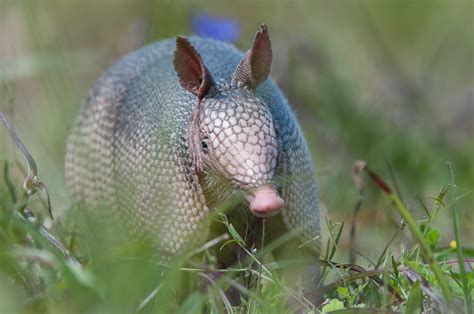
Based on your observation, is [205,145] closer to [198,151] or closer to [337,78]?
[198,151]

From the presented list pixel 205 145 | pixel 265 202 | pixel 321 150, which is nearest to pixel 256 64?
pixel 205 145

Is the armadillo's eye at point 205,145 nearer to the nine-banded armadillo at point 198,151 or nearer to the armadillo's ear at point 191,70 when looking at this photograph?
the nine-banded armadillo at point 198,151

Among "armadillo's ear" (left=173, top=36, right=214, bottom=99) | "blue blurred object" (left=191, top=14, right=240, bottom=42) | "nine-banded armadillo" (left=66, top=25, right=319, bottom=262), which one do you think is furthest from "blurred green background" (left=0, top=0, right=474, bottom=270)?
"armadillo's ear" (left=173, top=36, right=214, bottom=99)

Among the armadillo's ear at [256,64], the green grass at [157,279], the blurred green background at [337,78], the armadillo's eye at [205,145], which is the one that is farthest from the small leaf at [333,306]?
the blurred green background at [337,78]

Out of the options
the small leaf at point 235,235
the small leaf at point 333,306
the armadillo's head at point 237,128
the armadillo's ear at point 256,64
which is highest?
the armadillo's ear at point 256,64

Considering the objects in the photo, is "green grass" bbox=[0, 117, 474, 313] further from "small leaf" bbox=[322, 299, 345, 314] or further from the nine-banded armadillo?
the nine-banded armadillo

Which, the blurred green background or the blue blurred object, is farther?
the blue blurred object
